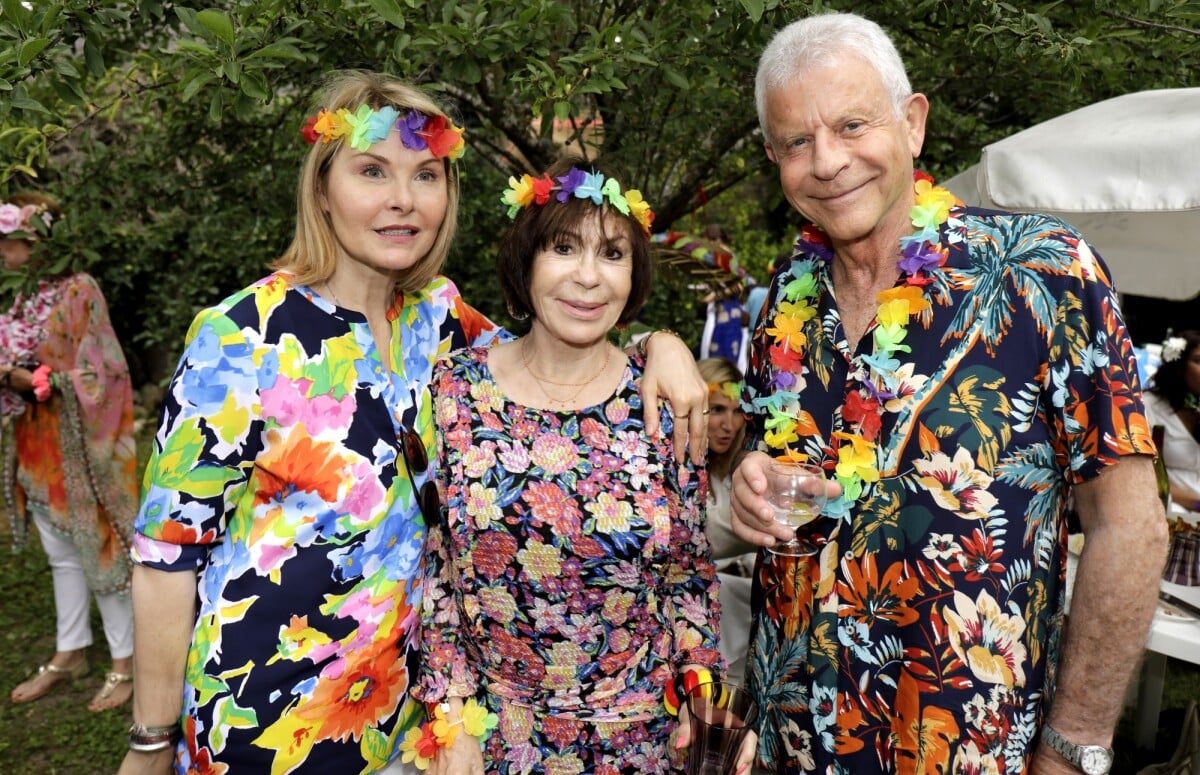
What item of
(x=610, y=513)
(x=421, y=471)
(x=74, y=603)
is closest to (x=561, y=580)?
(x=610, y=513)

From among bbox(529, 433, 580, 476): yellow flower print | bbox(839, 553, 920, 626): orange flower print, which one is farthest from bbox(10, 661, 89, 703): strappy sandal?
bbox(839, 553, 920, 626): orange flower print

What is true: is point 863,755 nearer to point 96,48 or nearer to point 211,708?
point 211,708

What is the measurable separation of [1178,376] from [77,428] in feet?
21.4

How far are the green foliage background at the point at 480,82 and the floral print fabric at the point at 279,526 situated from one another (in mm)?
655

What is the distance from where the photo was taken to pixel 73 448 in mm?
4699

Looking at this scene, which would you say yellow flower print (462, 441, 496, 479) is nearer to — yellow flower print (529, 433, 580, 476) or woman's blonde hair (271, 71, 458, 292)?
yellow flower print (529, 433, 580, 476)

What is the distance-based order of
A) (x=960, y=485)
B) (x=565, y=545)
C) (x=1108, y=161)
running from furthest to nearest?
(x=1108, y=161), (x=565, y=545), (x=960, y=485)

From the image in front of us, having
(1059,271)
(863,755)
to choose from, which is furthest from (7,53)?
(863,755)

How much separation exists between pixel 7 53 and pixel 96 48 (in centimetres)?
25

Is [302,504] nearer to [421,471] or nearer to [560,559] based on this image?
[421,471]

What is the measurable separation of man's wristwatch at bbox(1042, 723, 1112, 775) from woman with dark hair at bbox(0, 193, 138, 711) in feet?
14.8

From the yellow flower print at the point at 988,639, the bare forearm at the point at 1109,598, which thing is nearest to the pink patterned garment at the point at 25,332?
the yellow flower print at the point at 988,639

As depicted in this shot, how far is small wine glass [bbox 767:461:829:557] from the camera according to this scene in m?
1.77

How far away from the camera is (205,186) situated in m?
3.97
